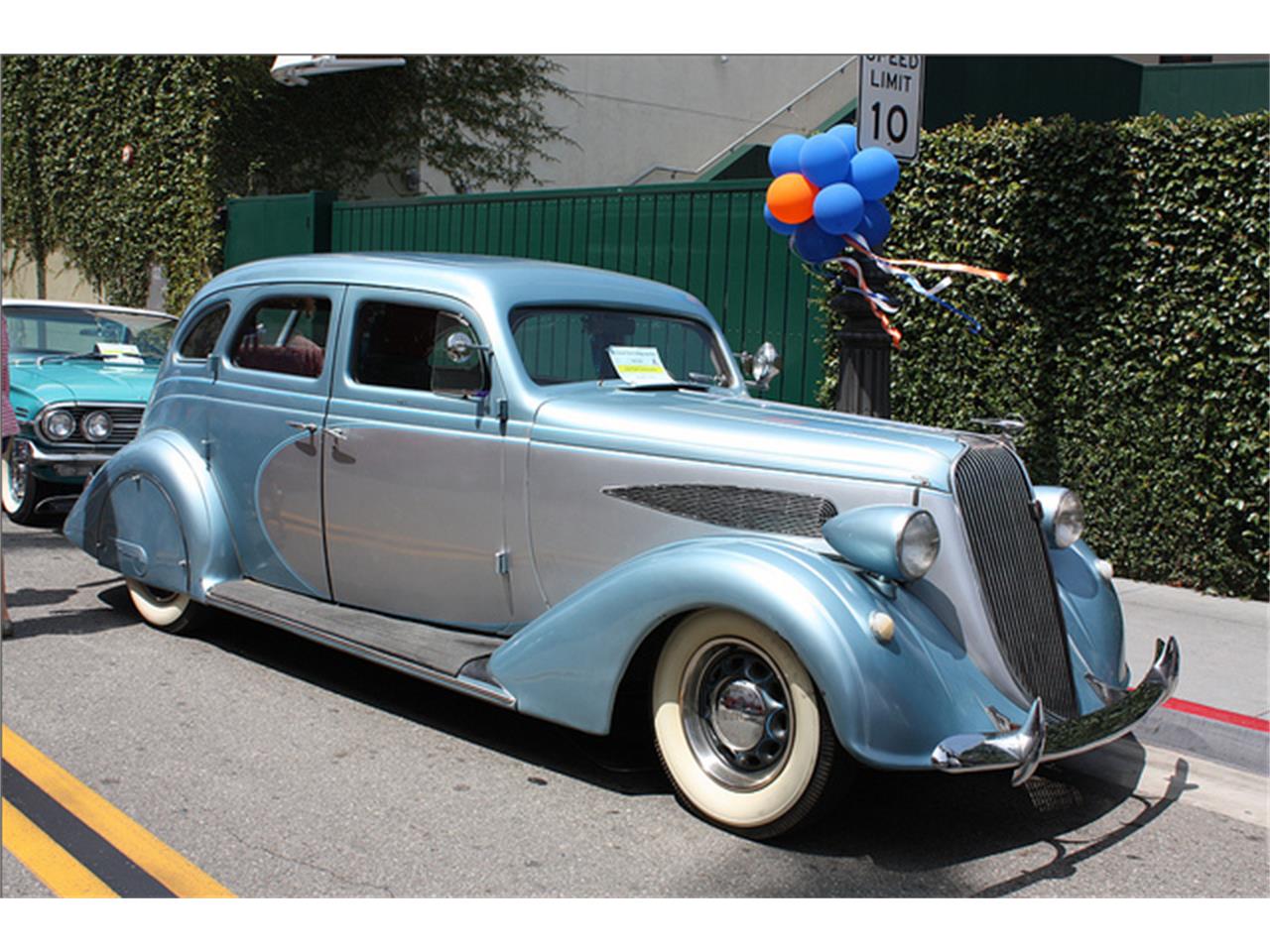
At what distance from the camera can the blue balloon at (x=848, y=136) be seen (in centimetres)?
647

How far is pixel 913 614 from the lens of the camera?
12.5ft

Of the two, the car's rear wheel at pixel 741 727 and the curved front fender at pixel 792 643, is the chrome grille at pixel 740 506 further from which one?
the car's rear wheel at pixel 741 727

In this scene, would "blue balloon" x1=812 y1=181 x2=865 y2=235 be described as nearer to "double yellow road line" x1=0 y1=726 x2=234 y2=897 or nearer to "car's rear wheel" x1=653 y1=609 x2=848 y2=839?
"car's rear wheel" x1=653 y1=609 x2=848 y2=839

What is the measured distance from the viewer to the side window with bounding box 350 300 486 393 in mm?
5004

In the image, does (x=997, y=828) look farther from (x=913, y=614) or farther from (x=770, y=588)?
(x=770, y=588)

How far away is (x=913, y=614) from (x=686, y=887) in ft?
3.48

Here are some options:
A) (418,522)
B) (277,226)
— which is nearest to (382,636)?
(418,522)

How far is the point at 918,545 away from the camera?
3.74 metres

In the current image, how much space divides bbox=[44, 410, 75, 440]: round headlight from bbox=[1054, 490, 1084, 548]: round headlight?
22.2 feet

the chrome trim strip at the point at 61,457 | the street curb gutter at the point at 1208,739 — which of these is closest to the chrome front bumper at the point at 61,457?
the chrome trim strip at the point at 61,457

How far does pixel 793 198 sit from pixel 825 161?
25cm

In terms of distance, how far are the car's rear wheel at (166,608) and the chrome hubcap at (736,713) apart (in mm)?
2944

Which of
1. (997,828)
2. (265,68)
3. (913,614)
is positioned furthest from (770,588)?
(265,68)

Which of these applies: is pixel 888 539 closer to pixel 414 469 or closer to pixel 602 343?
pixel 602 343
